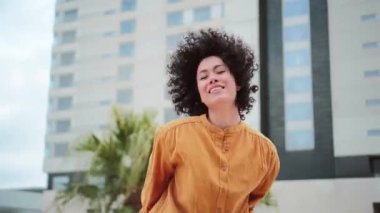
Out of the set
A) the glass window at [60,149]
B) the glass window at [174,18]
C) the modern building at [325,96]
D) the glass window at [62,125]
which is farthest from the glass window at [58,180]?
the modern building at [325,96]

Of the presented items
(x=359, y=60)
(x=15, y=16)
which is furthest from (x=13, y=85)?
(x=359, y=60)

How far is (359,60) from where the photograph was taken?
4.08m

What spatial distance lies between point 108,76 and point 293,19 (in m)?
2.05

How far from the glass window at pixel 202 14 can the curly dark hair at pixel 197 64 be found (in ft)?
14.2

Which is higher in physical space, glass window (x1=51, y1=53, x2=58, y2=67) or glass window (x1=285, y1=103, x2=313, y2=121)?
glass window (x1=51, y1=53, x2=58, y2=67)

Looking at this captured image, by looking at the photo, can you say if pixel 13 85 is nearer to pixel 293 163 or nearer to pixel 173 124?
pixel 293 163

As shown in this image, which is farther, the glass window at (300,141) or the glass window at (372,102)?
the glass window at (300,141)

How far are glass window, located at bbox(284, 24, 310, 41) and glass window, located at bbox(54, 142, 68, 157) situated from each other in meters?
2.69

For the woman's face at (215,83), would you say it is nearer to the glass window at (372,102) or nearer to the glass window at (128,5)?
the glass window at (372,102)

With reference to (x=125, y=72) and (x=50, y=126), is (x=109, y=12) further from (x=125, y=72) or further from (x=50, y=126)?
(x=50, y=126)

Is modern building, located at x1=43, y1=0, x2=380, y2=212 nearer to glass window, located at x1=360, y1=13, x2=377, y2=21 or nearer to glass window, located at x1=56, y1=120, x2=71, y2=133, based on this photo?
glass window, located at x1=360, y1=13, x2=377, y2=21

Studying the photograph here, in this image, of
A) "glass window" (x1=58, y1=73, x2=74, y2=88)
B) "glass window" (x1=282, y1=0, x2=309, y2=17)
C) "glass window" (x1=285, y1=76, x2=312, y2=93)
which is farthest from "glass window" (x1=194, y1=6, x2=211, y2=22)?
"glass window" (x1=58, y1=73, x2=74, y2=88)

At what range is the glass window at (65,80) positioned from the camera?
5.73 meters

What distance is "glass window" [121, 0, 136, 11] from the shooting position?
5473 millimetres
